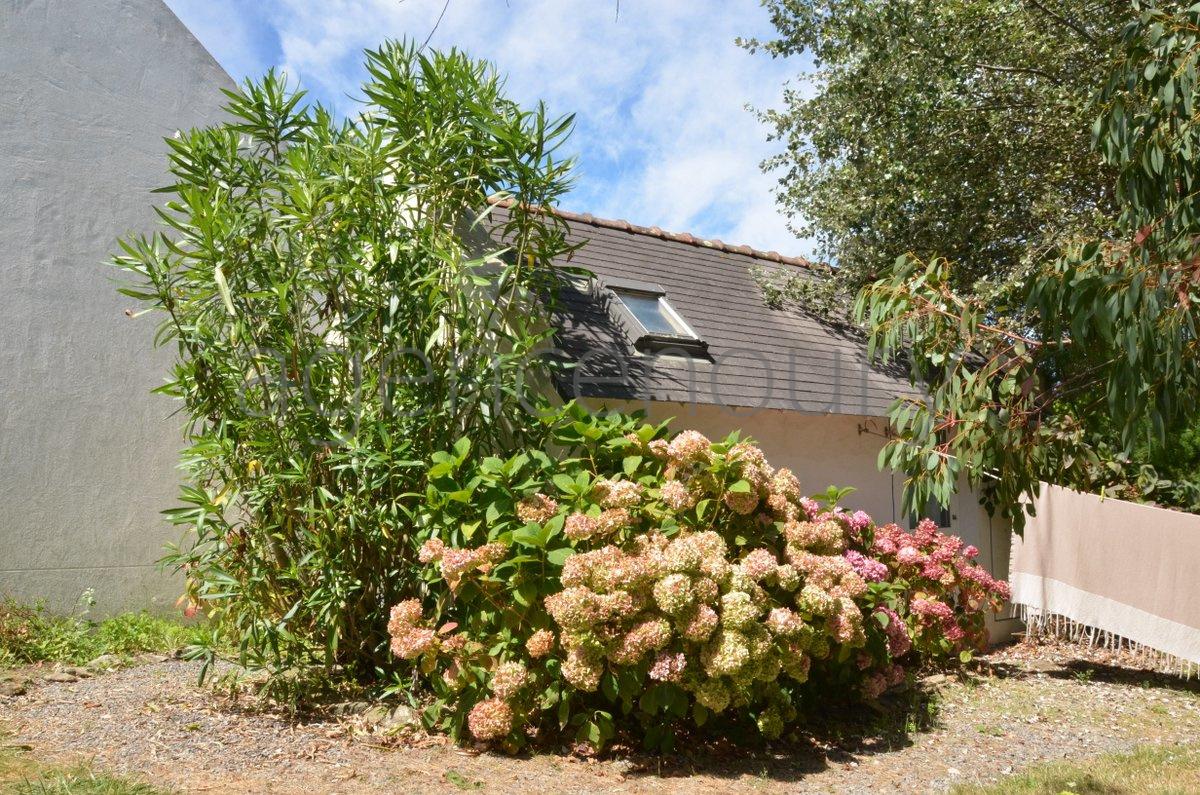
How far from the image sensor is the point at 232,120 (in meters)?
9.30

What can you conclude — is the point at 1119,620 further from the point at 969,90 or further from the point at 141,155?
the point at 141,155

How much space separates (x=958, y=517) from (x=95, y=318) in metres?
10.0

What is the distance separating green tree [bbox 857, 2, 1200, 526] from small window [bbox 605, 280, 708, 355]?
78.5 inches

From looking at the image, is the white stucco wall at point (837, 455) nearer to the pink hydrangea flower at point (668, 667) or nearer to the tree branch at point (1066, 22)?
the pink hydrangea flower at point (668, 667)

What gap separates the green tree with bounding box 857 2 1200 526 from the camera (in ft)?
18.9

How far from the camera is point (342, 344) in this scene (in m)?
7.13

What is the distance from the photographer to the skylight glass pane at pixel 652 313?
970 cm

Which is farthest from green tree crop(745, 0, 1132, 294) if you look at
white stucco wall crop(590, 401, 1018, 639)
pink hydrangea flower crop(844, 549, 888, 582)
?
pink hydrangea flower crop(844, 549, 888, 582)

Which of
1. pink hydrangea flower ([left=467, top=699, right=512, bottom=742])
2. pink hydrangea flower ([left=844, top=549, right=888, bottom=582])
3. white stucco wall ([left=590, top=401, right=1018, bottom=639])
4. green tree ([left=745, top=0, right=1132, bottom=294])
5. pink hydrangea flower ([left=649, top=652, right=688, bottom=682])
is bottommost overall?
pink hydrangea flower ([left=467, top=699, right=512, bottom=742])

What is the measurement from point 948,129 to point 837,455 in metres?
4.95

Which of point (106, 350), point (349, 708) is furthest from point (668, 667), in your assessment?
point (106, 350)

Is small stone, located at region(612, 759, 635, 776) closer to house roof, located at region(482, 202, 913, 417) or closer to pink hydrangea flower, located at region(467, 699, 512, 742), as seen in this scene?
pink hydrangea flower, located at region(467, 699, 512, 742)

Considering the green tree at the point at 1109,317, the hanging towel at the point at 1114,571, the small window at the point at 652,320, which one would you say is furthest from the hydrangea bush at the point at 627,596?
the hanging towel at the point at 1114,571

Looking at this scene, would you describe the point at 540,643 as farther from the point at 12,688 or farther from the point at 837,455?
the point at 837,455
